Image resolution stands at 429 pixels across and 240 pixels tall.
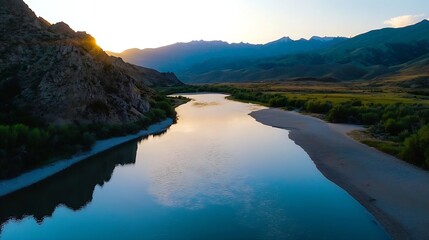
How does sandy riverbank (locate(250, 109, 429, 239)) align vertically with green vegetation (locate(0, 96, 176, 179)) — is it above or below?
below

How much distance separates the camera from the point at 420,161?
24.8 m

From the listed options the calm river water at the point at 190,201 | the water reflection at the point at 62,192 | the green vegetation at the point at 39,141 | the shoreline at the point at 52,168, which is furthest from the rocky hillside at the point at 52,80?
the water reflection at the point at 62,192

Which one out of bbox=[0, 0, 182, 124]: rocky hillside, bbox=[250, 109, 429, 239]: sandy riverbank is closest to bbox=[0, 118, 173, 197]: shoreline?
bbox=[0, 0, 182, 124]: rocky hillside

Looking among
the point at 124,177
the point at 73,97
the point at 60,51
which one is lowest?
the point at 124,177

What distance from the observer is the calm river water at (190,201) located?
15.9m

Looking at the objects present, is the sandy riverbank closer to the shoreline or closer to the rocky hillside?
the shoreline

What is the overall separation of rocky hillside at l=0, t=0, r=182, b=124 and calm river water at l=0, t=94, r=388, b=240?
756 cm

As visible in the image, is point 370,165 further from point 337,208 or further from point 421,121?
point 421,121

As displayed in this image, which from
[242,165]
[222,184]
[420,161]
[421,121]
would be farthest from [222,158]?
[421,121]

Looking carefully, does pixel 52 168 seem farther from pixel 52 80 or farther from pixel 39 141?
pixel 52 80

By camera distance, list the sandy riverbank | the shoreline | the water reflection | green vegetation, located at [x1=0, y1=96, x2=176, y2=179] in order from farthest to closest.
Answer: green vegetation, located at [x1=0, y1=96, x2=176, y2=179], the shoreline, the water reflection, the sandy riverbank

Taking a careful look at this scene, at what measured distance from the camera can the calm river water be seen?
15914 mm

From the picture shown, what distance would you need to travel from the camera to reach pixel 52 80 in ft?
117

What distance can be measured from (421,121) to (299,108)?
2995cm
